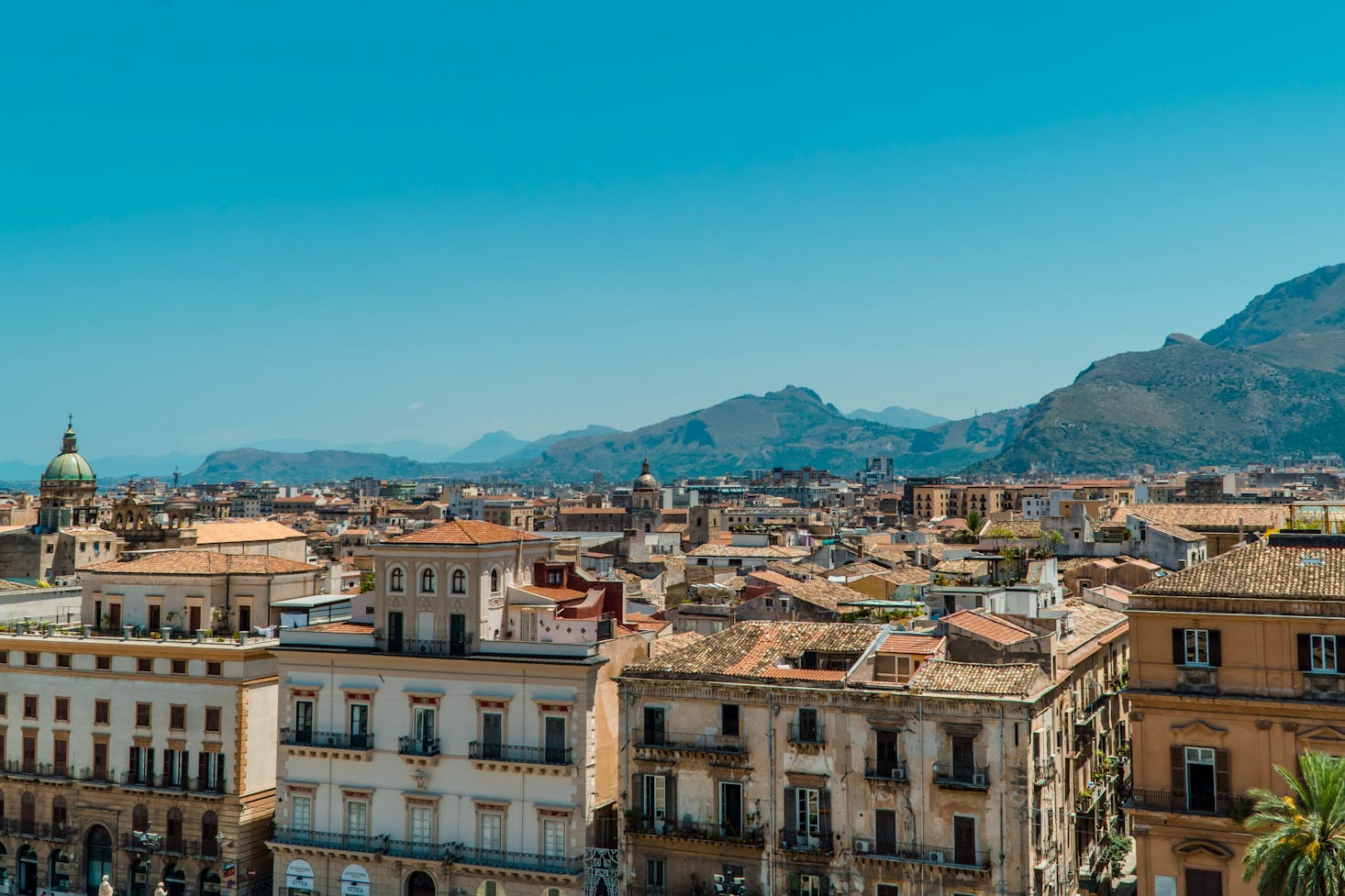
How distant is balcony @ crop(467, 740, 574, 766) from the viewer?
45656 millimetres

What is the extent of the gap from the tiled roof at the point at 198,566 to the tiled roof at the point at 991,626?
30.5 meters

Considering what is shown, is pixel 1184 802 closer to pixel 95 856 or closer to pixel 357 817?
pixel 357 817

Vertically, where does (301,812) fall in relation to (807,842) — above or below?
below

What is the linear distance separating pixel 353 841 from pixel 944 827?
73.2ft

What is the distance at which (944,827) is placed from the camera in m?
40.3

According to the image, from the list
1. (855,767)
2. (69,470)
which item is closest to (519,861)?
(855,767)

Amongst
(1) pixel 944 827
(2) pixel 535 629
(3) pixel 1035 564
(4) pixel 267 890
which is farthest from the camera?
(3) pixel 1035 564

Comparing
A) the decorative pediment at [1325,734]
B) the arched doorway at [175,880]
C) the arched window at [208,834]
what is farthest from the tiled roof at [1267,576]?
the arched doorway at [175,880]

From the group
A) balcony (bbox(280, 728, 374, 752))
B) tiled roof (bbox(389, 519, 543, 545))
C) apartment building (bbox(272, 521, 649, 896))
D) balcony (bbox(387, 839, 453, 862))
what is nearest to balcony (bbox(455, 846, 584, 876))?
apartment building (bbox(272, 521, 649, 896))

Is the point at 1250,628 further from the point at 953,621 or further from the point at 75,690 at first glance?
the point at 75,690

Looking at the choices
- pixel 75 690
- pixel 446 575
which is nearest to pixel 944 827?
pixel 446 575

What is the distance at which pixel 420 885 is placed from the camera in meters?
47.8

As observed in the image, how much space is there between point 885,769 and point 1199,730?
957cm

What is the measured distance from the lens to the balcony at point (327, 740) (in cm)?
4869
